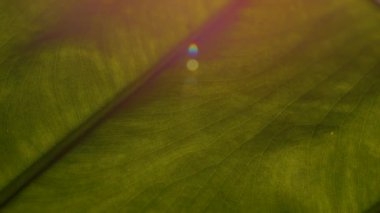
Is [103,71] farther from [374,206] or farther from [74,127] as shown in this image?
[374,206]

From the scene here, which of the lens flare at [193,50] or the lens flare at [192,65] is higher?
the lens flare at [193,50]

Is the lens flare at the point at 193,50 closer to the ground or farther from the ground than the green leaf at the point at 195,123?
farther from the ground

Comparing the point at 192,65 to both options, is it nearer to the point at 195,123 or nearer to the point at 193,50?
the point at 193,50

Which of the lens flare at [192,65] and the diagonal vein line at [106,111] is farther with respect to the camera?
the lens flare at [192,65]

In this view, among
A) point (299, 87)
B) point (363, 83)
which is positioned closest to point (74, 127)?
point (299, 87)
